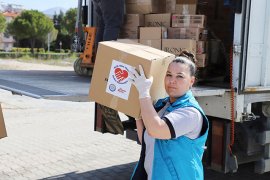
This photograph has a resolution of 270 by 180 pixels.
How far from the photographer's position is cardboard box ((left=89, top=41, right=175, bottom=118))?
249 centimetres

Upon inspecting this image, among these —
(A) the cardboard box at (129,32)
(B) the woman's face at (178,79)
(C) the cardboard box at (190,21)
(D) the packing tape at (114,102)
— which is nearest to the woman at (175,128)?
(B) the woman's face at (178,79)

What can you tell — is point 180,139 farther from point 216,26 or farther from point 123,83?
point 216,26

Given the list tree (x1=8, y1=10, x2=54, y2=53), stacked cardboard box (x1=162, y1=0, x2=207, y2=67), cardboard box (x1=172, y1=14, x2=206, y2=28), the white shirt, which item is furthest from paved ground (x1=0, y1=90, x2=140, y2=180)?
tree (x1=8, y1=10, x2=54, y2=53)

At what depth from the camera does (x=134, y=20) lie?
4562mm

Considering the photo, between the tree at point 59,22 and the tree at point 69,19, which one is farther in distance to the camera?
the tree at point 59,22

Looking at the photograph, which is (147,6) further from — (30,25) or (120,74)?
(30,25)

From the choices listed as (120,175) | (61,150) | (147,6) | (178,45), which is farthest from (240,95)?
(61,150)

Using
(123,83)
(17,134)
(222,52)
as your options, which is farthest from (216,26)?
(17,134)

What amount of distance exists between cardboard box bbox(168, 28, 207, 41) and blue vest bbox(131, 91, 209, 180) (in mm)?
1727

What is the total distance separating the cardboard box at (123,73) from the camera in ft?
8.18

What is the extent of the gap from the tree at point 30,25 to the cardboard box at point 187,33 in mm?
45787

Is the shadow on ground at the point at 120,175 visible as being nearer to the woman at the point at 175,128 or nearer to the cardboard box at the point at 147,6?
the cardboard box at the point at 147,6

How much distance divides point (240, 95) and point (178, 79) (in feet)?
4.71

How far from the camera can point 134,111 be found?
2555 millimetres
